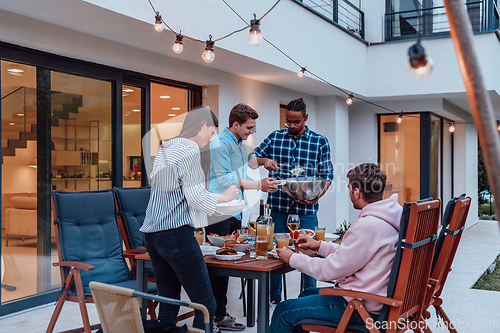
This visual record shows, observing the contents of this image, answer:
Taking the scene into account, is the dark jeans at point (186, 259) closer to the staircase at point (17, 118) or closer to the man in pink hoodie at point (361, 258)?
the man in pink hoodie at point (361, 258)

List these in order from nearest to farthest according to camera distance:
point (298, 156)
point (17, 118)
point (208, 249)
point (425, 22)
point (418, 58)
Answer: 1. point (418, 58)
2. point (208, 249)
3. point (298, 156)
4. point (17, 118)
5. point (425, 22)

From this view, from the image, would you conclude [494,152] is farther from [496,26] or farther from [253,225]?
[496,26]

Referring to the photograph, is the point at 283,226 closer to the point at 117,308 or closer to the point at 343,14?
the point at 117,308

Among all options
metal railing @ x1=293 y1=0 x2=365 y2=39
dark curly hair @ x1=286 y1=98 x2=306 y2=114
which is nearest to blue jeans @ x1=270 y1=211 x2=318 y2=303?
dark curly hair @ x1=286 y1=98 x2=306 y2=114

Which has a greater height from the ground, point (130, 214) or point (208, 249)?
point (130, 214)

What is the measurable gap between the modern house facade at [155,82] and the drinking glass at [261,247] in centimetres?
150

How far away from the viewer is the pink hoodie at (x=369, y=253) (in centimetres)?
204

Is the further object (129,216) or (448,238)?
(129,216)

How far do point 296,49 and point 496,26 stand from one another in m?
4.98

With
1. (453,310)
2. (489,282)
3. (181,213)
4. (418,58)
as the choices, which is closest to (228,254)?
(181,213)

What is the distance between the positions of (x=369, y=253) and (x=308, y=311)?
17.1 inches

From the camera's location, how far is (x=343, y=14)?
792cm

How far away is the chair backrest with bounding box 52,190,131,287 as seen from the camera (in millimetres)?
3082

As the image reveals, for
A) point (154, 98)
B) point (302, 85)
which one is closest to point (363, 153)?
point (302, 85)
